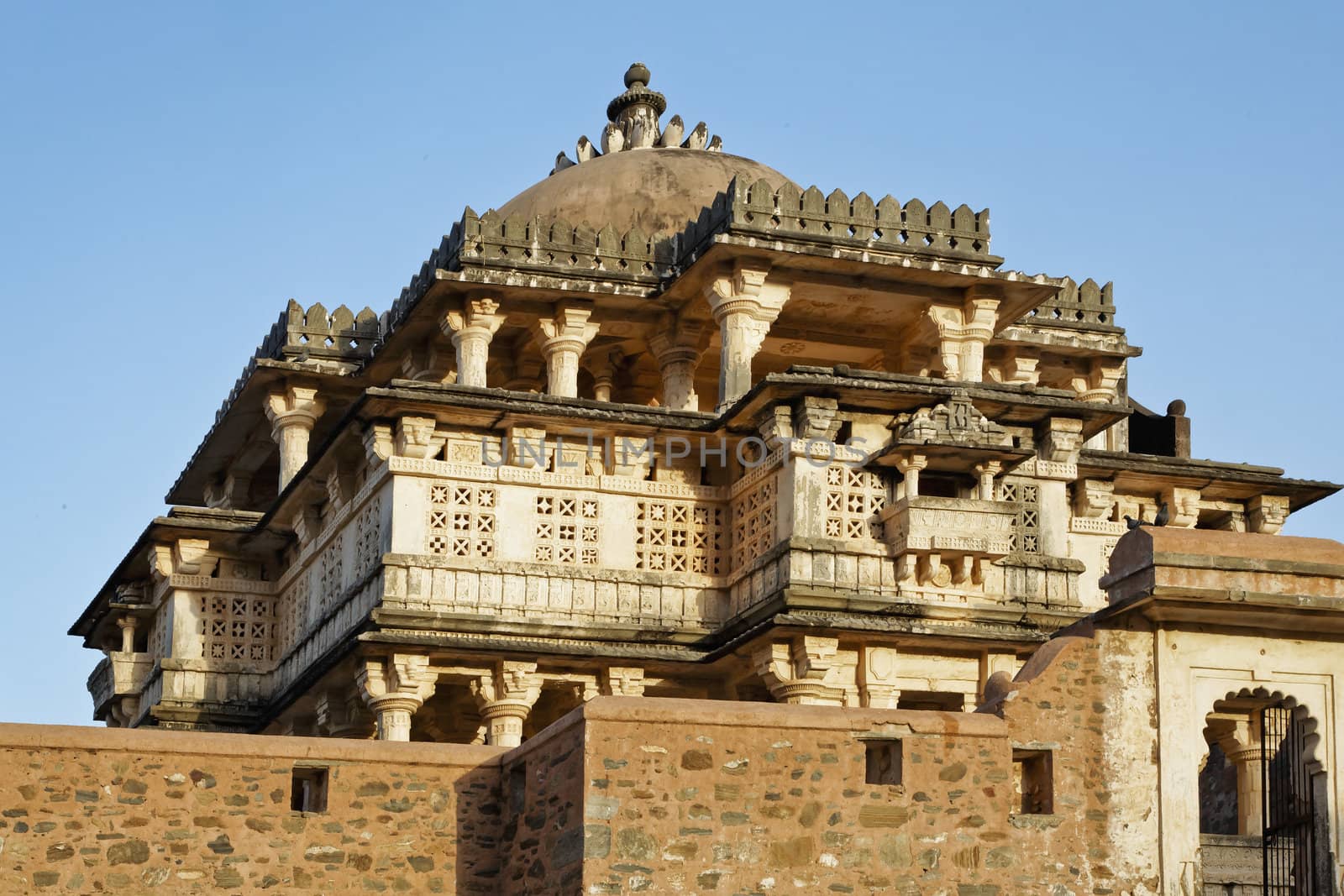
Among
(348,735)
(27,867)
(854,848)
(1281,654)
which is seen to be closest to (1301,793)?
(1281,654)

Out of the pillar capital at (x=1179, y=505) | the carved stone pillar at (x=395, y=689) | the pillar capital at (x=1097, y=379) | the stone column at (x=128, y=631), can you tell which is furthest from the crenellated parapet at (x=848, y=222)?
the stone column at (x=128, y=631)

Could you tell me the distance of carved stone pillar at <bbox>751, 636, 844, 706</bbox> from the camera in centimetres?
2817

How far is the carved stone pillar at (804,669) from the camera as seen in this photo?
28172 millimetres

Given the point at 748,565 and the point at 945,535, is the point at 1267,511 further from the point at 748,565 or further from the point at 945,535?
the point at 748,565

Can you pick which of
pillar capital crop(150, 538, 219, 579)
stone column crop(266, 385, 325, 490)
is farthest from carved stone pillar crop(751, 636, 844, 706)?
stone column crop(266, 385, 325, 490)

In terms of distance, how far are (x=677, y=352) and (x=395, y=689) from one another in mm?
7353

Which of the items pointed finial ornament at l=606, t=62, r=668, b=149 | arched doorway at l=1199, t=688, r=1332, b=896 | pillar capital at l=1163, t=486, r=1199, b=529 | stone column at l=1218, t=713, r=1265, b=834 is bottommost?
arched doorway at l=1199, t=688, r=1332, b=896

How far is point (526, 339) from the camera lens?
3588cm

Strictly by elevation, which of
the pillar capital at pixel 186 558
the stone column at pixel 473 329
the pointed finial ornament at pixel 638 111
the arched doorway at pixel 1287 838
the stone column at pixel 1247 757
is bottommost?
the arched doorway at pixel 1287 838

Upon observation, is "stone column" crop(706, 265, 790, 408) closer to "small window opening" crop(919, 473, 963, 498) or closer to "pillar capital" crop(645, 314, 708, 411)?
"pillar capital" crop(645, 314, 708, 411)

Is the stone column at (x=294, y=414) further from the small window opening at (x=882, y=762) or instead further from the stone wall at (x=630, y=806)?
the small window opening at (x=882, y=762)

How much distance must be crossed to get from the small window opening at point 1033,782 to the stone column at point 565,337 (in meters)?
13.9

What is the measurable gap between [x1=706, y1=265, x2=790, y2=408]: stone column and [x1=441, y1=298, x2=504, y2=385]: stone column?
10.3 feet

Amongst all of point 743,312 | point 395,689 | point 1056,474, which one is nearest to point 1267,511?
point 1056,474
